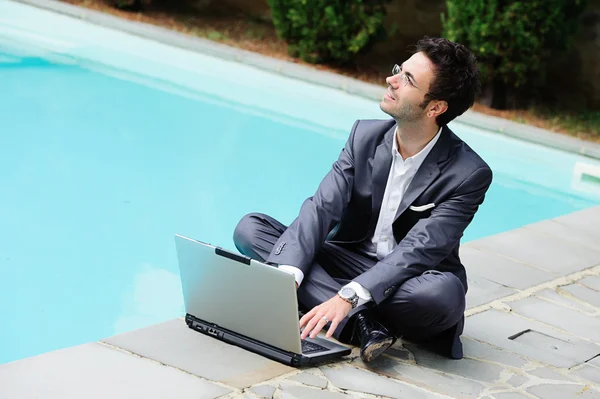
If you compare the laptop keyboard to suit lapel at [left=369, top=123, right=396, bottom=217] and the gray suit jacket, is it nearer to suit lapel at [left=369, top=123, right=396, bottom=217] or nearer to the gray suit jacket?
the gray suit jacket

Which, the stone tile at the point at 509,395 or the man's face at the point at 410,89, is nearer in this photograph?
the stone tile at the point at 509,395

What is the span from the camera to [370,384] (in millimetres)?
3135

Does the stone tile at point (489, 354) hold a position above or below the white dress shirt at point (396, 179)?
below

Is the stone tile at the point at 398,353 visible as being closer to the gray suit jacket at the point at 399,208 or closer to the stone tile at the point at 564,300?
the gray suit jacket at the point at 399,208

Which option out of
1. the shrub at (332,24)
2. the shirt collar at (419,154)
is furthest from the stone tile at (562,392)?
the shrub at (332,24)

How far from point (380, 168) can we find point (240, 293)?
0.68 metres

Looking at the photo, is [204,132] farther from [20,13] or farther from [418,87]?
[418,87]

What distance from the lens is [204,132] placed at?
714cm

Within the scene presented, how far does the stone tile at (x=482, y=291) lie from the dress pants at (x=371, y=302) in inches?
24.7

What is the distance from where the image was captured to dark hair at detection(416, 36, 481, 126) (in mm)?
3289

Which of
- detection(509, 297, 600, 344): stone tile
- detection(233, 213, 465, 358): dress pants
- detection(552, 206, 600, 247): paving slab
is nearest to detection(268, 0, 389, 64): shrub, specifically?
detection(552, 206, 600, 247): paving slab

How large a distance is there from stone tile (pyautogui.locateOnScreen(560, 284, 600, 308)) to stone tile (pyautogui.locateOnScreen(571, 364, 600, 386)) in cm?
74

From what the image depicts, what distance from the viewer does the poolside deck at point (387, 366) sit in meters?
2.95

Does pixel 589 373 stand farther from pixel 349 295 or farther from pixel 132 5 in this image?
pixel 132 5
